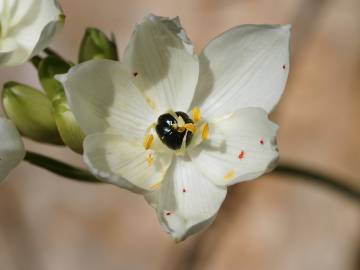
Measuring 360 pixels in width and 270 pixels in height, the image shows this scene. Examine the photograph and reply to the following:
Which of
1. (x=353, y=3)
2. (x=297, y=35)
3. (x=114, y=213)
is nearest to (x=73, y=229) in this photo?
(x=114, y=213)

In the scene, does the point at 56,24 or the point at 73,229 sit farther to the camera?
the point at 73,229

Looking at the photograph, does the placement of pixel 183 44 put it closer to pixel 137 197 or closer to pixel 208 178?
pixel 208 178

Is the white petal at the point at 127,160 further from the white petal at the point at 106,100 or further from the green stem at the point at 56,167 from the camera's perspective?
the green stem at the point at 56,167

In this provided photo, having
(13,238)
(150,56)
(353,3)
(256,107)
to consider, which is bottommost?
(13,238)

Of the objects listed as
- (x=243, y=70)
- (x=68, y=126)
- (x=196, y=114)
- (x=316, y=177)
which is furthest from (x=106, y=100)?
(x=316, y=177)

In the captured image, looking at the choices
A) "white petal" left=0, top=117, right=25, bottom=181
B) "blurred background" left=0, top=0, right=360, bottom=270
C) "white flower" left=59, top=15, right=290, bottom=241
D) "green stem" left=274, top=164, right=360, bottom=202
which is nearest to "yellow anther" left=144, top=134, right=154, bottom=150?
"white flower" left=59, top=15, right=290, bottom=241
